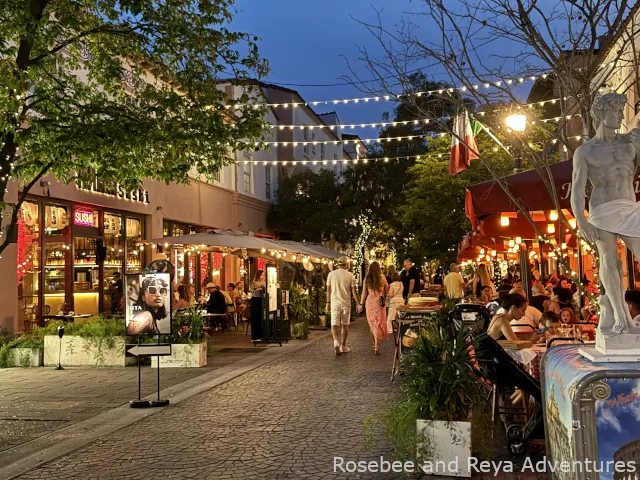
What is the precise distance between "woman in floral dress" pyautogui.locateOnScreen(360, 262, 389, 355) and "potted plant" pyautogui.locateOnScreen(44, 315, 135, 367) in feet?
15.3

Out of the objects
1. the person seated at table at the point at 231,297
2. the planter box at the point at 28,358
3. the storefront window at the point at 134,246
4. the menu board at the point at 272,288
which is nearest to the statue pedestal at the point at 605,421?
the planter box at the point at 28,358

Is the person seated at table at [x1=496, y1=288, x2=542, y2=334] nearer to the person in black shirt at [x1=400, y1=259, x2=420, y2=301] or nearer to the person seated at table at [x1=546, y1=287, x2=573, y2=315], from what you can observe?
the person seated at table at [x1=546, y1=287, x2=573, y2=315]

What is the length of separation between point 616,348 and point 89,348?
10.7 meters

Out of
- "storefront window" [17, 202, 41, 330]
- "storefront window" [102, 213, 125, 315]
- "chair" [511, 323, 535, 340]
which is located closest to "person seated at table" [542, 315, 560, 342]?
"chair" [511, 323, 535, 340]

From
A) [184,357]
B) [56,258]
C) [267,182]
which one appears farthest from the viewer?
[267,182]

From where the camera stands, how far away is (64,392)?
10156 millimetres

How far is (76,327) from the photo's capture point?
13.3 metres

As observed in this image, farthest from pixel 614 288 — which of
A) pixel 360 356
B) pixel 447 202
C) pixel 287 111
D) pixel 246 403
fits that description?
pixel 287 111

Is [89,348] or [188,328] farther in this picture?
[188,328]

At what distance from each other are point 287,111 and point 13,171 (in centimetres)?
3026

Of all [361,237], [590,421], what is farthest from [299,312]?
[361,237]

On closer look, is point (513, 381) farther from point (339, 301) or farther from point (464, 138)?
point (339, 301)

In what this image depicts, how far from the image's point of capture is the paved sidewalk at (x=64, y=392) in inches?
317

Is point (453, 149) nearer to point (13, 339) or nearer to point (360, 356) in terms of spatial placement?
point (360, 356)
